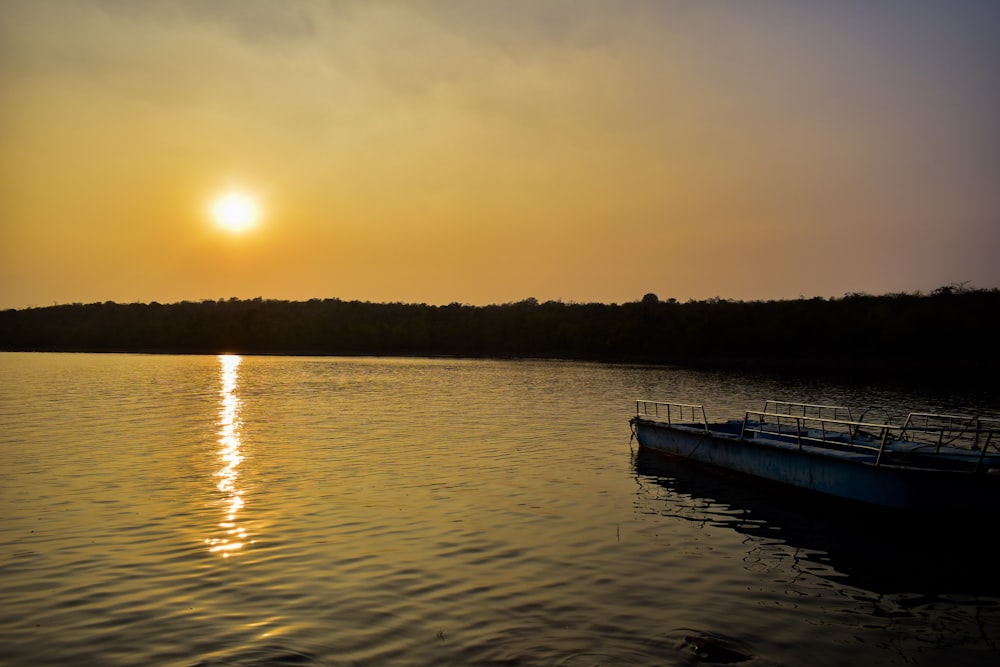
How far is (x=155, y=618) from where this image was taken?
12.4 meters

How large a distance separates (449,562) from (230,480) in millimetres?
11971

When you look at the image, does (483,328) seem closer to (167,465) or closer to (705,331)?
(705,331)

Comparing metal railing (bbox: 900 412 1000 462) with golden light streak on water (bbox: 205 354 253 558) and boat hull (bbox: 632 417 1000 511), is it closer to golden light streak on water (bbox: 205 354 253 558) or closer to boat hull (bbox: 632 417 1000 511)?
boat hull (bbox: 632 417 1000 511)

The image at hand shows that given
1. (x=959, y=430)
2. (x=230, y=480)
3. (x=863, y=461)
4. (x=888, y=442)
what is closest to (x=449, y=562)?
(x=230, y=480)

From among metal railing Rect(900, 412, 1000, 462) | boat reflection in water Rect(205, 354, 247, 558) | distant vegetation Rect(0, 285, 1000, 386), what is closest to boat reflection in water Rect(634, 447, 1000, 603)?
metal railing Rect(900, 412, 1000, 462)

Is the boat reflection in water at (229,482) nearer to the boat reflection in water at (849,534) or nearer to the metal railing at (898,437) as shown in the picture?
the boat reflection in water at (849,534)

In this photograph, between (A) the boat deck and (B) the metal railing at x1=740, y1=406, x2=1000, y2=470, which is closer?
(A) the boat deck

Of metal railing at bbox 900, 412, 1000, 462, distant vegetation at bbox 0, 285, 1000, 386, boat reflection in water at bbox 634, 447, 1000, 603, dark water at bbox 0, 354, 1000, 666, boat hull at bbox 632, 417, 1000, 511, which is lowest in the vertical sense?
boat reflection in water at bbox 634, 447, 1000, 603

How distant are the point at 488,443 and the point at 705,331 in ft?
396

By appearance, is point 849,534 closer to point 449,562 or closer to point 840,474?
point 840,474

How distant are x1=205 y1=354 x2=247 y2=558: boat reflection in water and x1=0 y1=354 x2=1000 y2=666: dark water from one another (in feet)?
0.33

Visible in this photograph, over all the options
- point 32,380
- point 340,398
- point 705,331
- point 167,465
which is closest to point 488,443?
point 167,465

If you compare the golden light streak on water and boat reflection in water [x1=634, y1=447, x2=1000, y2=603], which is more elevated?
the golden light streak on water

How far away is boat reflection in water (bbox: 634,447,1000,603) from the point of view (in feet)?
52.2
